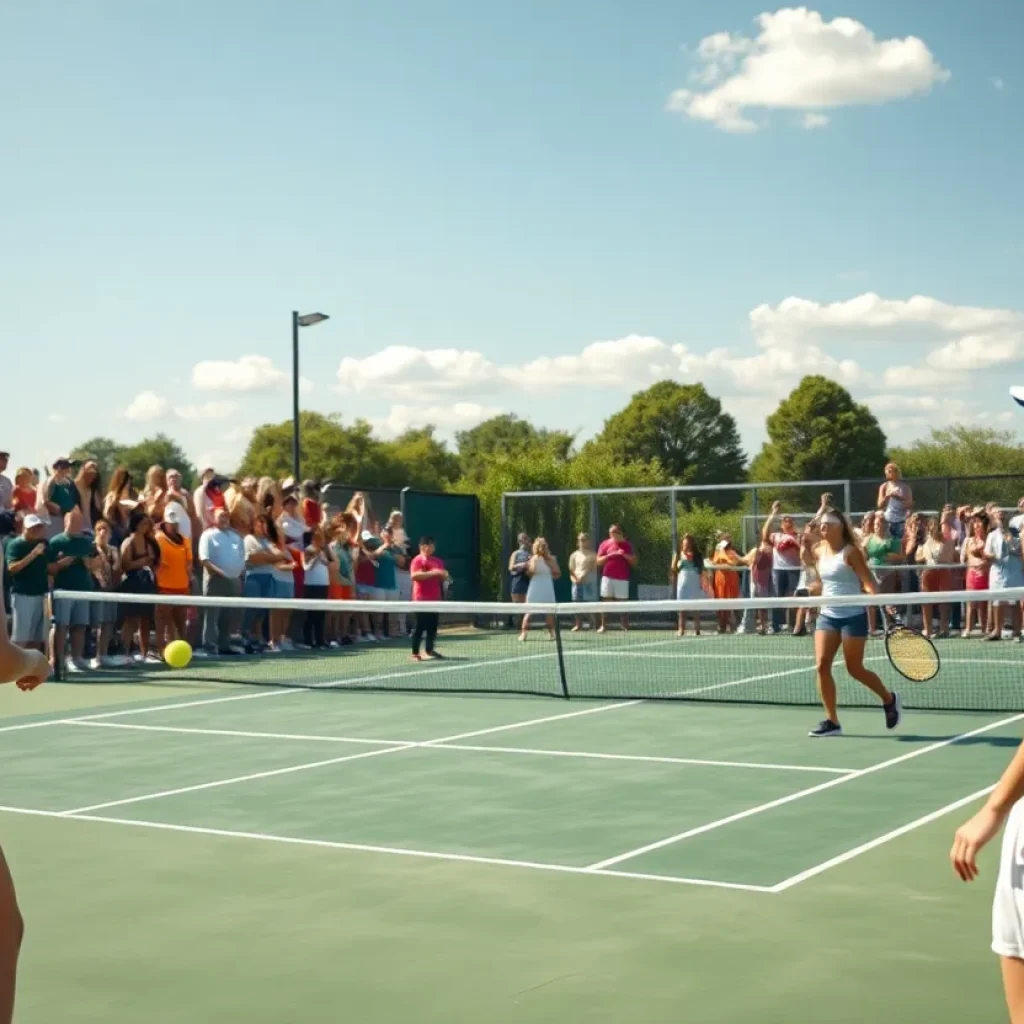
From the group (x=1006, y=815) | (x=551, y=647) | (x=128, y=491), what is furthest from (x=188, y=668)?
(x=1006, y=815)

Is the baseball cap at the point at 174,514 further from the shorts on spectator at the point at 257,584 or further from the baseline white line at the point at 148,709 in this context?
the baseline white line at the point at 148,709

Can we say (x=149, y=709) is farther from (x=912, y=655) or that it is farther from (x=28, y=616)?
(x=912, y=655)

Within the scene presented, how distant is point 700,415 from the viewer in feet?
314

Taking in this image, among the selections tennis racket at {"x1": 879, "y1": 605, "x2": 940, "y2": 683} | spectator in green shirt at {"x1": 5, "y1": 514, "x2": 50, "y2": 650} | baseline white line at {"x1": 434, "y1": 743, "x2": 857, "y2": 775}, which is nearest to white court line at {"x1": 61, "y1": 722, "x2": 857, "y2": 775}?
baseline white line at {"x1": 434, "y1": 743, "x2": 857, "y2": 775}

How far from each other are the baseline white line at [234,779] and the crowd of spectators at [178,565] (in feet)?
14.8

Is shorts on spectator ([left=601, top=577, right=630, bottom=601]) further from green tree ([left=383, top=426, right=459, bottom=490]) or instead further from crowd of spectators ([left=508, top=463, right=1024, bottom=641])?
green tree ([left=383, top=426, right=459, bottom=490])

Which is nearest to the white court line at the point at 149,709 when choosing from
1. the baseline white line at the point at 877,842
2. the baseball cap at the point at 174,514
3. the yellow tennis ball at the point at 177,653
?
the yellow tennis ball at the point at 177,653

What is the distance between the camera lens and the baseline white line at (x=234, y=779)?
909 centimetres

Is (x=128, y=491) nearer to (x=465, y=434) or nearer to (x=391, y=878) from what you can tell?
(x=391, y=878)

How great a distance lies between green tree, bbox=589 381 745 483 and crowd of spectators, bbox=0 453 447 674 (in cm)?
7392

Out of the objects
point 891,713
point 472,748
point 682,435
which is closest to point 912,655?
point 891,713

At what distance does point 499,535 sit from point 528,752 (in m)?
17.4

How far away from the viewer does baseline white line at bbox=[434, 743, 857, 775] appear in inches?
393

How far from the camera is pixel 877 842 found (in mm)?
7676
